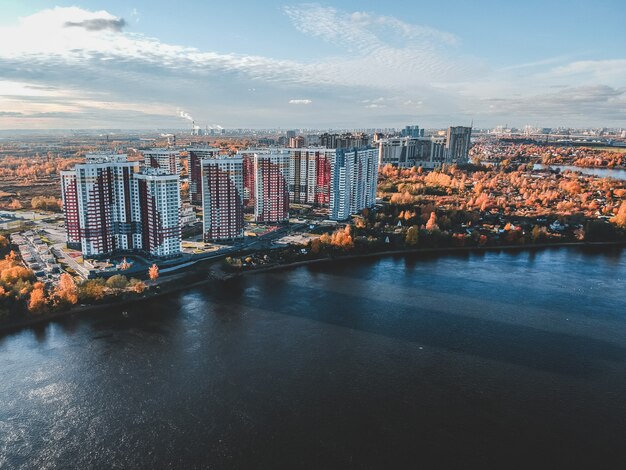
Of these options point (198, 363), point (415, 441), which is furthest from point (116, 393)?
point (415, 441)

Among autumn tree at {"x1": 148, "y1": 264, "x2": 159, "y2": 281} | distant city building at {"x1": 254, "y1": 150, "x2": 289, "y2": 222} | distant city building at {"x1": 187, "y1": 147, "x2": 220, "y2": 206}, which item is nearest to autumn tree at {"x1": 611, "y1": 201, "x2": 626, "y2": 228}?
distant city building at {"x1": 254, "y1": 150, "x2": 289, "y2": 222}

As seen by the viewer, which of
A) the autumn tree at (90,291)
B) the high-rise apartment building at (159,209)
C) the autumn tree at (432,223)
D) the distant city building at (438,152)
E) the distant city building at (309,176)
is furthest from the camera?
the distant city building at (438,152)

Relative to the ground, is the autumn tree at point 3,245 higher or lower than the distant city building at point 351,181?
lower

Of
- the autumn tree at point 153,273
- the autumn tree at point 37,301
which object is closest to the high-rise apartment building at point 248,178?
A: the autumn tree at point 153,273

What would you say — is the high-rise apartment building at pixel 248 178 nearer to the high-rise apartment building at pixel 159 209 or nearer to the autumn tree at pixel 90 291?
the high-rise apartment building at pixel 159 209

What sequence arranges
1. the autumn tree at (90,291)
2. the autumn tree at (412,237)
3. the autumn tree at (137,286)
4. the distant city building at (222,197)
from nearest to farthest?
the autumn tree at (90,291)
the autumn tree at (137,286)
the distant city building at (222,197)
the autumn tree at (412,237)

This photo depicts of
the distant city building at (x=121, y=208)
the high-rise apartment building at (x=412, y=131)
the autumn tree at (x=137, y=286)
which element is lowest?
the autumn tree at (x=137, y=286)

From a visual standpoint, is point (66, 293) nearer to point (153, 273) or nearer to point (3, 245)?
point (153, 273)
